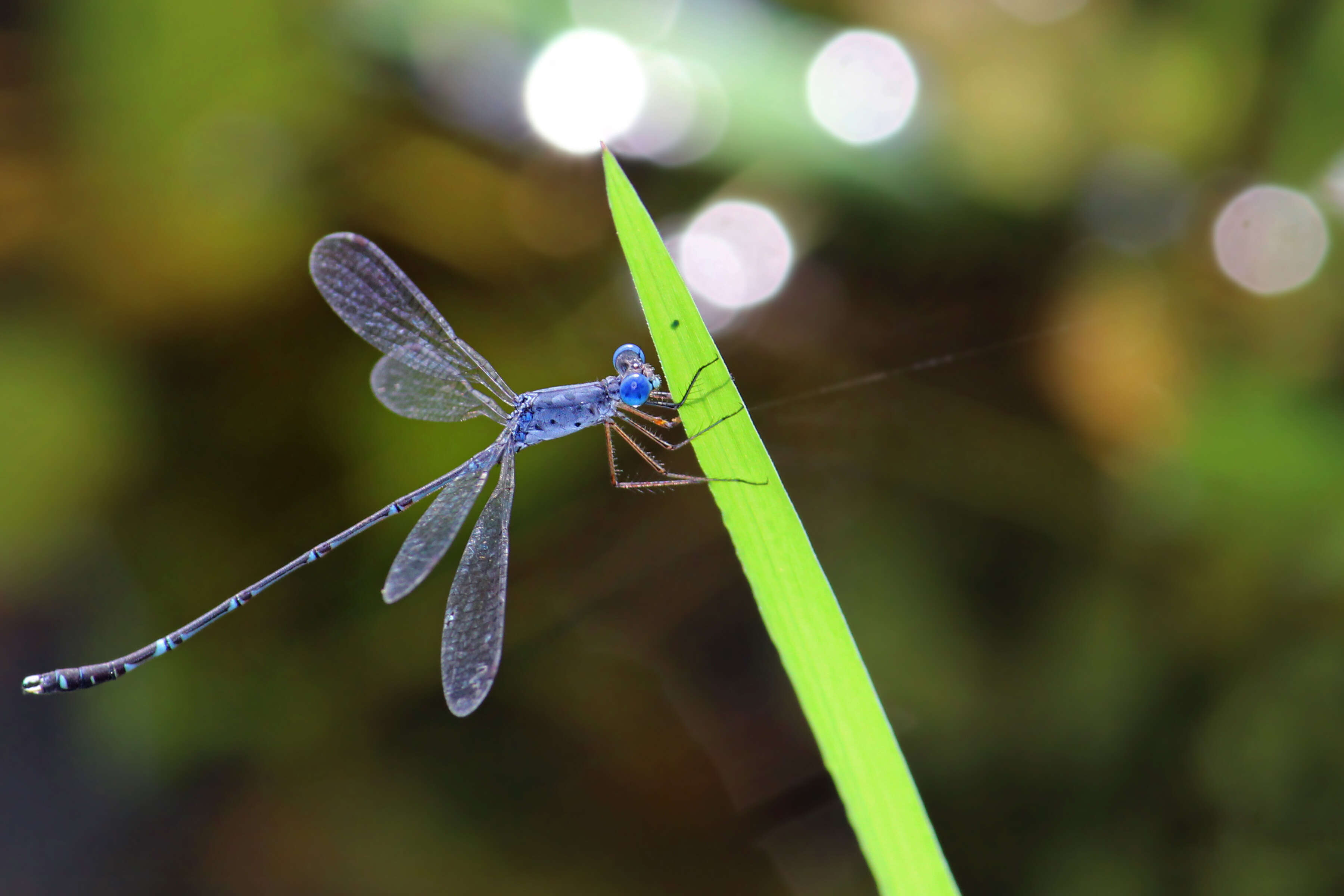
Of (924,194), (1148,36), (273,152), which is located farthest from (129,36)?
(1148,36)

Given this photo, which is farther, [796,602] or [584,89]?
[584,89]

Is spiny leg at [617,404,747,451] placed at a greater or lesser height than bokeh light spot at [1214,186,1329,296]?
greater

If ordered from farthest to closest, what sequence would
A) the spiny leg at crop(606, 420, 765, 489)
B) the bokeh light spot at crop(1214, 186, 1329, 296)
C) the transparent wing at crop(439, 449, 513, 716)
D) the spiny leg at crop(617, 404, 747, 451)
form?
the bokeh light spot at crop(1214, 186, 1329, 296), the spiny leg at crop(606, 420, 765, 489), the transparent wing at crop(439, 449, 513, 716), the spiny leg at crop(617, 404, 747, 451)

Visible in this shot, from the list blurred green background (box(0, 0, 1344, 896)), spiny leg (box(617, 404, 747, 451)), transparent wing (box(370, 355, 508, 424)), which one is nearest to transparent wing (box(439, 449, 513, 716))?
transparent wing (box(370, 355, 508, 424))

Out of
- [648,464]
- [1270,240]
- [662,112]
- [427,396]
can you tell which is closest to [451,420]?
[427,396]

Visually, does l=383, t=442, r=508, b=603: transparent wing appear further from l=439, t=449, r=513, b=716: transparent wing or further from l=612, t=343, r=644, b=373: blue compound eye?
l=612, t=343, r=644, b=373: blue compound eye

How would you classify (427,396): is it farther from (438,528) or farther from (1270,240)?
(1270,240)

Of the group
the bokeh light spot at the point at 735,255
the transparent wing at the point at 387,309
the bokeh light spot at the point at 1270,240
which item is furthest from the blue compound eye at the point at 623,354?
the bokeh light spot at the point at 1270,240
